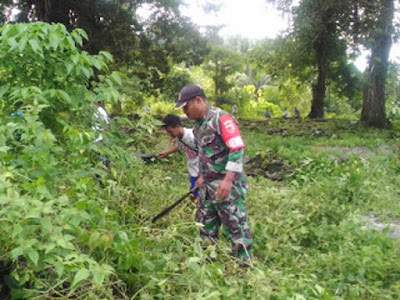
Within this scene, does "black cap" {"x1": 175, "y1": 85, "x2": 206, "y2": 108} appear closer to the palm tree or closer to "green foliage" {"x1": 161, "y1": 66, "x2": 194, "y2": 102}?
"green foliage" {"x1": 161, "y1": 66, "x2": 194, "y2": 102}

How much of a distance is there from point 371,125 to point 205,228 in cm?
1432

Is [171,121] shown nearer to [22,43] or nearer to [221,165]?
[221,165]

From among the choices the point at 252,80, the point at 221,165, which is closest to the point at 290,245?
the point at 221,165

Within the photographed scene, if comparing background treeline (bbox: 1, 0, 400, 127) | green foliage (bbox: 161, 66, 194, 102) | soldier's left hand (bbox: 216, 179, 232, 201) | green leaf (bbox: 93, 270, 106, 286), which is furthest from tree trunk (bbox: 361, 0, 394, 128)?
green leaf (bbox: 93, 270, 106, 286)

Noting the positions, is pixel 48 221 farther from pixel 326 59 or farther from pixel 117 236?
pixel 326 59

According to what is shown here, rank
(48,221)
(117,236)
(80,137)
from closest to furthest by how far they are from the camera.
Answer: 1. (48,221)
2. (117,236)
3. (80,137)

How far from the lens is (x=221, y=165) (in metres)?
3.57

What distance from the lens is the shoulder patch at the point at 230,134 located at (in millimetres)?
3295

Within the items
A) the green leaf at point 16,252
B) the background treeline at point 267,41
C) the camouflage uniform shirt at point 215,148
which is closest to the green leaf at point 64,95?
the green leaf at point 16,252

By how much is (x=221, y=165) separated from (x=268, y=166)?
5114 mm

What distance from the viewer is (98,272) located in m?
1.77

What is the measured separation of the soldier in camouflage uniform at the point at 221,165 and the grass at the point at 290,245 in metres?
0.28

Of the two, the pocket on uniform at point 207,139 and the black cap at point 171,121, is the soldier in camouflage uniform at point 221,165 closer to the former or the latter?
the pocket on uniform at point 207,139

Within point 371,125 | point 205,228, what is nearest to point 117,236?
point 205,228
